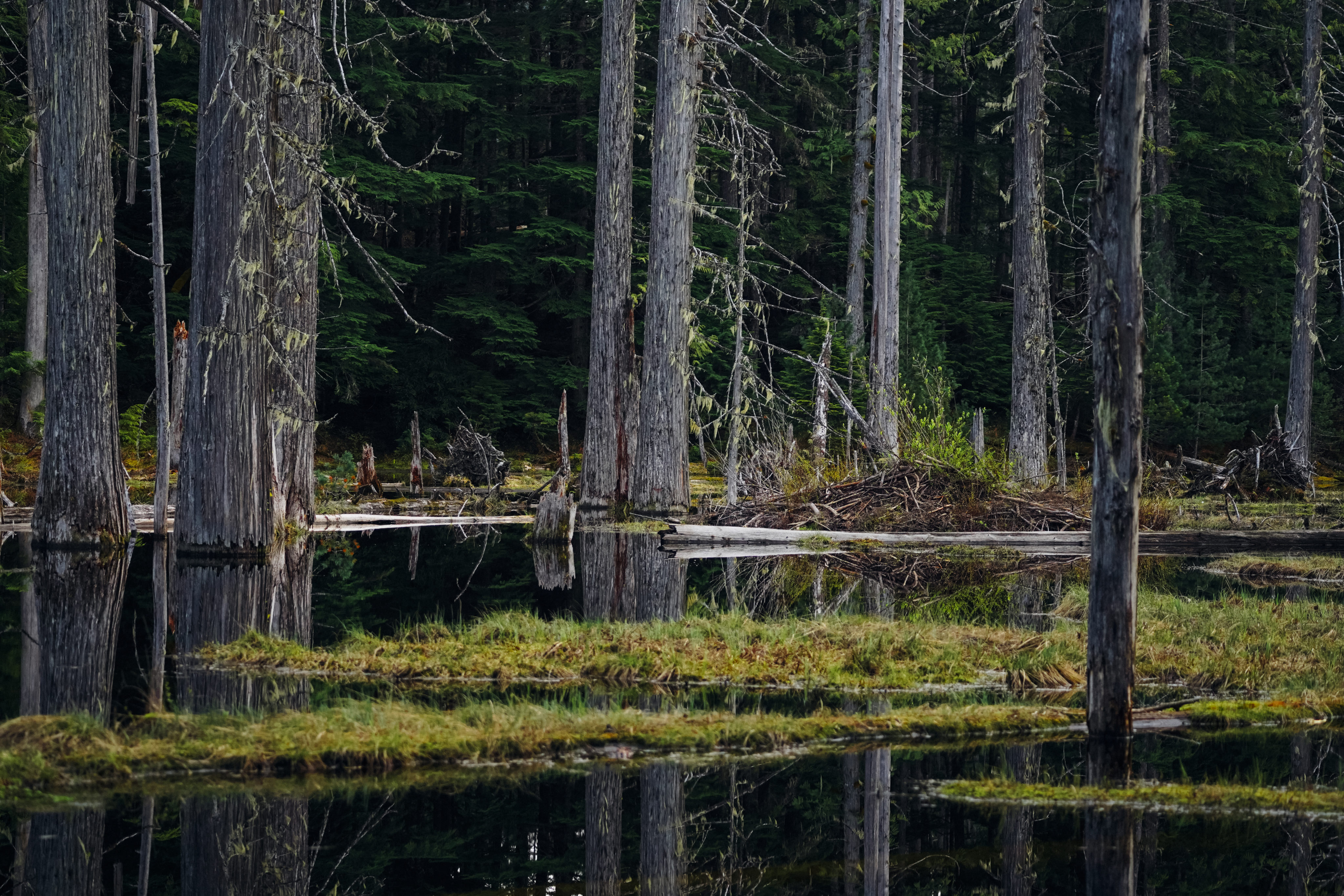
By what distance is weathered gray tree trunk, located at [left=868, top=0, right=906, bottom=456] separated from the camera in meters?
19.6

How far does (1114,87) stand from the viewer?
6.37m

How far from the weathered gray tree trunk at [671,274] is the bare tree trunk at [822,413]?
192 cm

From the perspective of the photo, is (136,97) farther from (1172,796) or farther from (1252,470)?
(1172,796)

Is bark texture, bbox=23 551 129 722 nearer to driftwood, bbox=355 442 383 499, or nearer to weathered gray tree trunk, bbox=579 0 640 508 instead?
weathered gray tree trunk, bbox=579 0 640 508

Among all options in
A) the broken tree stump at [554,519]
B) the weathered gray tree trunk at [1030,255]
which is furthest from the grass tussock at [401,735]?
the weathered gray tree trunk at [1030,255]

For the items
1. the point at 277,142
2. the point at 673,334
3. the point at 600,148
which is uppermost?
the point at 600,148

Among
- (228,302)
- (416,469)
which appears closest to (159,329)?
(228,302)

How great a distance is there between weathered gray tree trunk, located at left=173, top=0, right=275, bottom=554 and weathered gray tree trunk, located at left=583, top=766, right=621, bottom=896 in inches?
345

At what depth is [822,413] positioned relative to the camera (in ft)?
62.9

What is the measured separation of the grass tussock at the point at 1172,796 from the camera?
17.0 ft

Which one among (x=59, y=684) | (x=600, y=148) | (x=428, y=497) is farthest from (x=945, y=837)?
(x=428, y=497)

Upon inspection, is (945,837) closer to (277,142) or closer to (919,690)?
(919,690)

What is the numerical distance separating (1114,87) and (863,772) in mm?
Answer: 3580

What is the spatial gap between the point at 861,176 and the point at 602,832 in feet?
95.8
